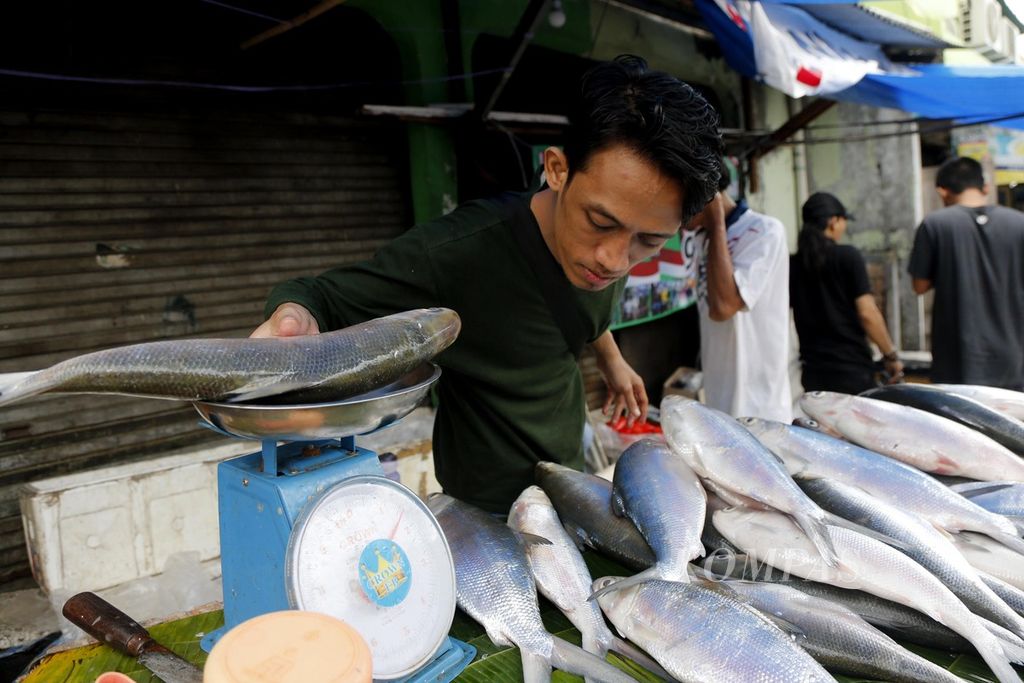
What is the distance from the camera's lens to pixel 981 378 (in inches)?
209

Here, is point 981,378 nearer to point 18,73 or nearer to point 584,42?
point 584,42

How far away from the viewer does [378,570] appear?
128cm

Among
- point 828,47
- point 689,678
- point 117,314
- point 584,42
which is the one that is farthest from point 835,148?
point 689,678

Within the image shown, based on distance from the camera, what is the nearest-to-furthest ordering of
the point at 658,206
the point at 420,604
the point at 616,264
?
the point at 420,604
the point at 658,206
the point at 616,264

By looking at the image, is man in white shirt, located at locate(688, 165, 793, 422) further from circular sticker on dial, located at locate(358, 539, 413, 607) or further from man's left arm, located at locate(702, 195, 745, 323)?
circular sticker on dial, located at locate(358, 539, 413, 607)

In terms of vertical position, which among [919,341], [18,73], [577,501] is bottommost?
[919,341]

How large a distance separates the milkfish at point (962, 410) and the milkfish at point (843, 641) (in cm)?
128

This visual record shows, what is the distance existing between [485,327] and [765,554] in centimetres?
104

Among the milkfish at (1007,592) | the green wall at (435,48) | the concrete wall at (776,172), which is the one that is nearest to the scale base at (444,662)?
the milkfish at (1007,592)

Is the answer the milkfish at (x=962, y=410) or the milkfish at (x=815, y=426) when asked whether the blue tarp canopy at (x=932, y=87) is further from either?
the milkfish at (x=815, y=426)

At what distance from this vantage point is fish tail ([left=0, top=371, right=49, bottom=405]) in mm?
1096

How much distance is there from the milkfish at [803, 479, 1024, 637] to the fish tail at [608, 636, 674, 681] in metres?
0.72

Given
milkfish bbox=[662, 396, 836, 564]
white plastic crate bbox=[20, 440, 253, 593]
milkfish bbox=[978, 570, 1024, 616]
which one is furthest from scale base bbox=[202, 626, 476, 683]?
white plastic crate bbox=[20, 440, 253, 593]

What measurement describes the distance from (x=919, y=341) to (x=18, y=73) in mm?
10616
